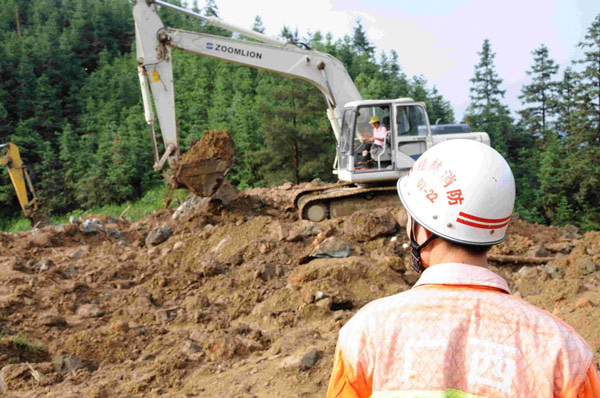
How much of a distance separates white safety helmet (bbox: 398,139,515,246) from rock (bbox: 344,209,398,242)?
8.18 m

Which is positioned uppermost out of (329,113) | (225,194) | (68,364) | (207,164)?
(329,113)

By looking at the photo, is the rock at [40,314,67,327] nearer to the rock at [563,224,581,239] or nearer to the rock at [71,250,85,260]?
the rock at [71,250,85,260]

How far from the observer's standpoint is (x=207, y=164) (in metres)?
11.3

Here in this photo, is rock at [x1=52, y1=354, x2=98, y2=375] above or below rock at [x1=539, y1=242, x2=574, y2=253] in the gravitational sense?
above

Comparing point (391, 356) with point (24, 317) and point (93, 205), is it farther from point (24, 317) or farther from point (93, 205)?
point (93, 205)

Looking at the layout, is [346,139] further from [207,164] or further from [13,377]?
[13,377]

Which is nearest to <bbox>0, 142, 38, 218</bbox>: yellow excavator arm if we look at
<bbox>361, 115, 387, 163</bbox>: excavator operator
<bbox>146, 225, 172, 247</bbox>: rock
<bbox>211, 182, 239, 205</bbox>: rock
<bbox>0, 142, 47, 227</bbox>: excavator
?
<bbox>0, 142, 47, 227</bbox>: excavator

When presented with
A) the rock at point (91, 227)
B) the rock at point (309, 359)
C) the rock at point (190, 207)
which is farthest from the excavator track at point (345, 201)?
the rock at point (309, 359)

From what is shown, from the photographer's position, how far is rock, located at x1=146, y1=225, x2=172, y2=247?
11367 millimetres

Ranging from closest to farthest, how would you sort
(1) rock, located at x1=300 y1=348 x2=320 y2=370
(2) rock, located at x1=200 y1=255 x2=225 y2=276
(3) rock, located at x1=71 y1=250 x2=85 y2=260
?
(1) rock, located at x1=300 y1=348 x2=320 y2=370 → (2) rock, located at x1=200 y1=255 x2=225 y2=276 → (3) rock, located at x1=71 y1=250 x2=85 y2=260

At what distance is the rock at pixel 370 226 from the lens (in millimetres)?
9734

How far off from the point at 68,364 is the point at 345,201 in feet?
21.2

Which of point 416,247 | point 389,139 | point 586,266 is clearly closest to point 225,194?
point 389,139

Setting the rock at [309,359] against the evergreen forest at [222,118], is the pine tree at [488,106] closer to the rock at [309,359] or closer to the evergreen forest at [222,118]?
the evergreen forest at [222,118]
